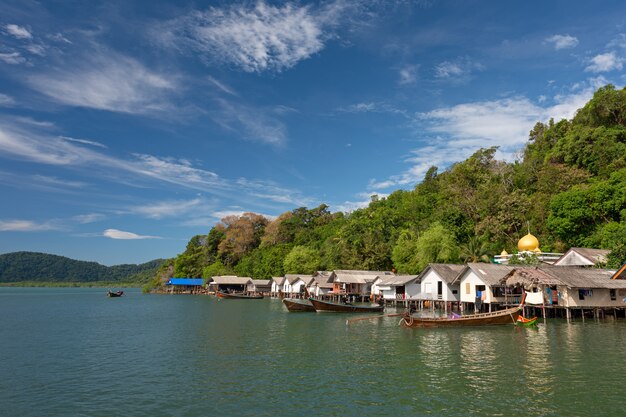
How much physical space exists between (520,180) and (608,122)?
50.6 feet

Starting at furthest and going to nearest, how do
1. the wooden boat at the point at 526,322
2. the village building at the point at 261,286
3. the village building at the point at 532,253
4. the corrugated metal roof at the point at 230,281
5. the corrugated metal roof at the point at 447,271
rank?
the corrugated metal roof at the point at 230,281 → the village building at the point at 261,286 → the village building at the point at 532,253 → the corrugated metal roof at the point at 447,271 → the wooden boat at the point at 526,322

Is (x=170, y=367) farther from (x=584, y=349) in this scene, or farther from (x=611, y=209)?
(x=611, y=209)

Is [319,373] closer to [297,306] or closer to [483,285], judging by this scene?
[483,285]

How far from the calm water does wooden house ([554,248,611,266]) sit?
1361cm

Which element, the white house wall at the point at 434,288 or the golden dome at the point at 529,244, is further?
the golden dome at the point at 529,244

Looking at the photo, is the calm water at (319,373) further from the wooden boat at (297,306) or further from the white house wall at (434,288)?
the wooden boat at (297,306)

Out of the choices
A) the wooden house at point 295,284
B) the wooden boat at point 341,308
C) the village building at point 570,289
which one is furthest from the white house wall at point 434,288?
the wooden house at point 295,284

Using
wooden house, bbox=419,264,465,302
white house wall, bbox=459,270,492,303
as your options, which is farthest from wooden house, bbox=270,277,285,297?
white house wall, bbox=459,270,492,303

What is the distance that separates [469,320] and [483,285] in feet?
33.1

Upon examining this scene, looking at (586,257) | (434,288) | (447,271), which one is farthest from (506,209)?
(434,288)

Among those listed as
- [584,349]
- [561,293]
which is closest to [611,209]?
[561,293]

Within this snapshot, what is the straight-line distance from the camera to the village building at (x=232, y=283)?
103 meters

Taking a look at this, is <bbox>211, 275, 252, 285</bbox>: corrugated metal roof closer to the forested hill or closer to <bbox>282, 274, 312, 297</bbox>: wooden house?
the forested hill

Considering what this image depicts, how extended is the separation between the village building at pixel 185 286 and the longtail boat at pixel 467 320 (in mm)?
98449
